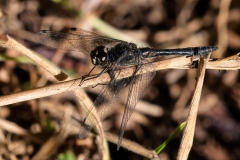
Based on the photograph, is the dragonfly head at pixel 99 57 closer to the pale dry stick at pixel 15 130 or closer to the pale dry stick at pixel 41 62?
the pale dry stick at pixel 41 62

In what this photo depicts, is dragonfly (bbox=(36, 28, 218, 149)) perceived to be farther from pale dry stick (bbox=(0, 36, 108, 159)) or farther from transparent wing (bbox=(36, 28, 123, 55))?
pale dry stick (bbox=(0, 36, 108, 159))

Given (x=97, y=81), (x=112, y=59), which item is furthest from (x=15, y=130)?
(x=97, y=81)

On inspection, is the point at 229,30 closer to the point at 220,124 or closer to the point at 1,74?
the point at 220,124

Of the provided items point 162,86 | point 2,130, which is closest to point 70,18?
point 162,86

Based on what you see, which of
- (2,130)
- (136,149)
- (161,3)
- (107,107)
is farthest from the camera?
(161,3)

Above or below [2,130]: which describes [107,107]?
above

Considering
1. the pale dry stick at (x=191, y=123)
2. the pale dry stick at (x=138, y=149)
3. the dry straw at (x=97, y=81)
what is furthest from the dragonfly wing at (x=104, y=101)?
the pale dry stick at (x=191, y=123)

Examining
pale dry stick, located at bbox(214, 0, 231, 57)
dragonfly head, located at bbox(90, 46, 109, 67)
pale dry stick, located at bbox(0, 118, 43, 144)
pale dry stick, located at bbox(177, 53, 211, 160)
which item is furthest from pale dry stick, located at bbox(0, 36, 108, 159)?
Answer: pale dry stick, located at bbox(214, 0, 231, 57)
